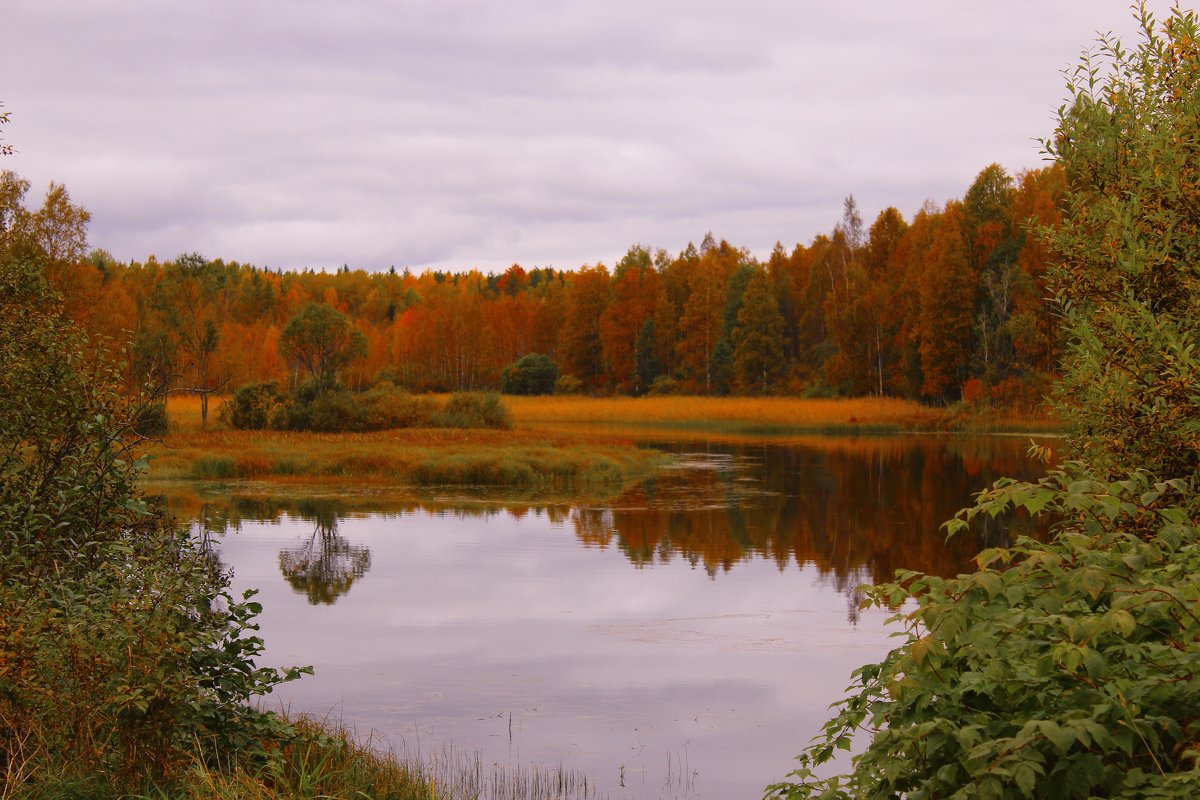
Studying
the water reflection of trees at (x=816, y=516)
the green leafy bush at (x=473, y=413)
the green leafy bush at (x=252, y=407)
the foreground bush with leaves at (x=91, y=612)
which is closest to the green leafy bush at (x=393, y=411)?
the green leafy bush at (x=473, y=413)

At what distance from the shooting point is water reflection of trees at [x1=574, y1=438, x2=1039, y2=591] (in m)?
21.6

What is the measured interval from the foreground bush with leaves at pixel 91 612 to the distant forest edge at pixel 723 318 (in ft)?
93.4

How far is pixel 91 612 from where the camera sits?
691 centimetres

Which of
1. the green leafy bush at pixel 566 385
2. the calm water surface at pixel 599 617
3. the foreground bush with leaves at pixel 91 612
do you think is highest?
the green leafy bush at pixel 566 385

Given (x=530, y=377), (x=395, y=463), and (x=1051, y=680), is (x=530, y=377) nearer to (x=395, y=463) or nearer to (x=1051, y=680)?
(x=395, y=463)

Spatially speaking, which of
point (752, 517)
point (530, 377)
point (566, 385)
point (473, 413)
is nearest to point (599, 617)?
point (752, 517)

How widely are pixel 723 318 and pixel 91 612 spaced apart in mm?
83613

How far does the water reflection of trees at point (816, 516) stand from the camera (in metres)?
21.6

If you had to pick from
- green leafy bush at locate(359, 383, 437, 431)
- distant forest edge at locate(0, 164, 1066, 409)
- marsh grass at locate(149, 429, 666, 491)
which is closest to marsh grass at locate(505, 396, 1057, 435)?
distant forest edge at locate(0, 164, 1066, 409)

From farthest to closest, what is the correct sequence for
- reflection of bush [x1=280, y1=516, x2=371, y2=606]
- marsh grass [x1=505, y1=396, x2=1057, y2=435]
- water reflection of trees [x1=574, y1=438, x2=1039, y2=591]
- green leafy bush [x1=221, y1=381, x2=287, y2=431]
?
marsh grass [x1=505, y1=396, x2=1057, y2=435] < green leafy bush [x1=221, y1=381, x2=287, y2=431] < water reflection of trees [x1=574, y1=438, x2=1039, y2=591] < reflection of bush [x1=280, y1=516, x2=371, y2=606]

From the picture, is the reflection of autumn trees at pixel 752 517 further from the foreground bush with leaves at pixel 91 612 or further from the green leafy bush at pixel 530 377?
the green leafy bush at pixel 530 377

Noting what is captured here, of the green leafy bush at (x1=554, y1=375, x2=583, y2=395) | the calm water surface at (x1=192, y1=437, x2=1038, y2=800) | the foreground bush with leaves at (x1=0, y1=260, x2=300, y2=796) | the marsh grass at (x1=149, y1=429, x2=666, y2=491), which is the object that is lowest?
the calm water surface at (x1=192, y1=437, x2=1038, y2=800)

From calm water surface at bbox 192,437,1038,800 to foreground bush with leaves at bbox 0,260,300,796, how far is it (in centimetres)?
315

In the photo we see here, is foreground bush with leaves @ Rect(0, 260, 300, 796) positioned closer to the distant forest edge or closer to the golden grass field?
the golden grass field
